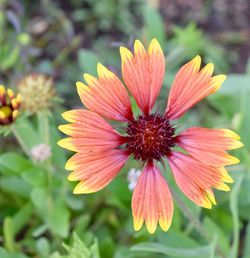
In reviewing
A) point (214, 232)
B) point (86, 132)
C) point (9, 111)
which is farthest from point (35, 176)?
point (214, 232)

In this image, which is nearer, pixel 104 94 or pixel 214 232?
pixel 104 94

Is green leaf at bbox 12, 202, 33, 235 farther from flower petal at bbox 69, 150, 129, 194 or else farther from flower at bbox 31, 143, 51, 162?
flower petal at bbox 69, 150, 129, 194

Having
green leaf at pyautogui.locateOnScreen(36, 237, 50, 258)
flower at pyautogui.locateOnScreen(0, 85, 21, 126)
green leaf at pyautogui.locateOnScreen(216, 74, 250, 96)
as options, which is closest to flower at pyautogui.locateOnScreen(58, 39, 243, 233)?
flower at pyautogui.locateOnScreen(0, 85, 21, 126)

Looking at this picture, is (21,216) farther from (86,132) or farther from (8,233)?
(86,132)

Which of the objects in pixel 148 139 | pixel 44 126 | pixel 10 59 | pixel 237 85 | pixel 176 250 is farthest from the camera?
pixel 10 59

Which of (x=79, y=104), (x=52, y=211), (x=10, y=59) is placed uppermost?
(x=10, y=59)
